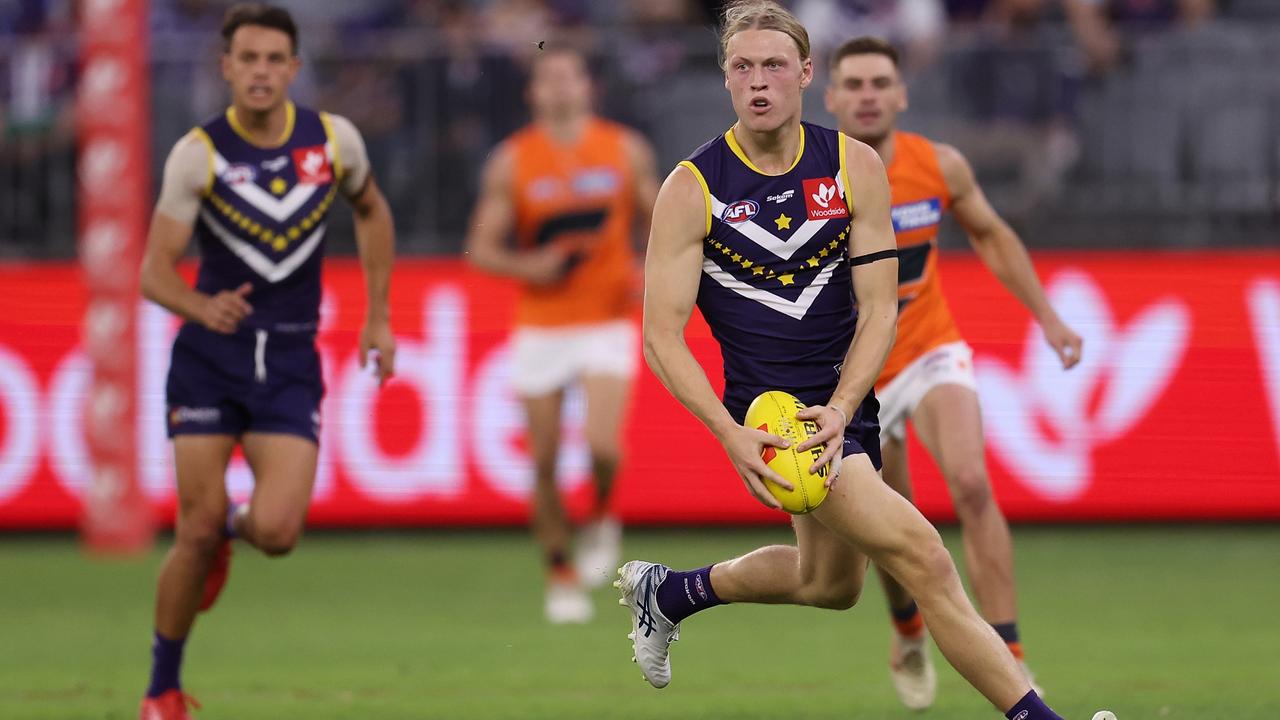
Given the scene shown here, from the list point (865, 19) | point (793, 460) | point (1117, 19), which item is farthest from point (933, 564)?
point (1117, 19)

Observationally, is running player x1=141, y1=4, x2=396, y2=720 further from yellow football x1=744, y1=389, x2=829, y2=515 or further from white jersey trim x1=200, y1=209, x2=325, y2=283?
yellow football x1=744, y1=389, x2=829, y2=515

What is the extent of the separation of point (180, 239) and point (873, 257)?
3.02 m

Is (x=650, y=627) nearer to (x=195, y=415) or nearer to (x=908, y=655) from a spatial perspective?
(x=908, y=655)

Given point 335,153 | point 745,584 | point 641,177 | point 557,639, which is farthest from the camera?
point 641,177

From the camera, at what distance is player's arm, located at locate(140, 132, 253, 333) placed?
7.99m

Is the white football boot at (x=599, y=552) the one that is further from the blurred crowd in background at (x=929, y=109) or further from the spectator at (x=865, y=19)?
the spectator at (x=865, y=19)

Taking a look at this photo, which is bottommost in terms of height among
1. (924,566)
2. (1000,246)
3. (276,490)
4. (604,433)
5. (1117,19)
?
(604,433)

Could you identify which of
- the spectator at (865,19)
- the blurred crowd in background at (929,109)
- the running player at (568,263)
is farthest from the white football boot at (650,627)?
the spectator at (865,19)

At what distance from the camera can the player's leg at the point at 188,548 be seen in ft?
25.8

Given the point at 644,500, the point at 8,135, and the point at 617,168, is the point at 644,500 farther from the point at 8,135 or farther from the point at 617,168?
the point at 8,135

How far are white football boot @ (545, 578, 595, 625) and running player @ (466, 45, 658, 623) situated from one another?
1.37 feet

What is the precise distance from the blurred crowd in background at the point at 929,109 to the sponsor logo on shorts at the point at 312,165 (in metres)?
6.83

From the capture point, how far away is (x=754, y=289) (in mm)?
6504

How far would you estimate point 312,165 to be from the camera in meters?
8.23
